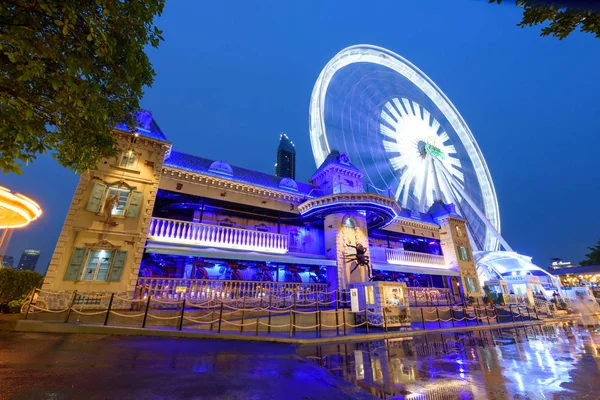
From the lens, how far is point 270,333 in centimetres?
1082

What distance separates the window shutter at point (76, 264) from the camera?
11023 mm

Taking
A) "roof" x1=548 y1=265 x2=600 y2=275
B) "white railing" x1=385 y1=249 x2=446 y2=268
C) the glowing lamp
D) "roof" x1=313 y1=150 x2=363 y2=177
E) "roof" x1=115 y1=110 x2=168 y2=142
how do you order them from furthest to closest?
"roof" x1=548 y1=265 x2=600 y2=275
"white railing" x1=385 y1=249 x2=446 y2=268
"roof" x1=313 y1=150 x2=363 y2=177
"roof" x1=115 y1=110 x2=168 y2=142
the glowing lamp

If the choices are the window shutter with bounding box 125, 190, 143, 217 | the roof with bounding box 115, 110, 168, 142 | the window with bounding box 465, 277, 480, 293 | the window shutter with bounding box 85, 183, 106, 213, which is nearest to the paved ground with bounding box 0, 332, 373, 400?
the window shutter with bounding box 85, 183, 106, 213

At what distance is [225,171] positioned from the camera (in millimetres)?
17031

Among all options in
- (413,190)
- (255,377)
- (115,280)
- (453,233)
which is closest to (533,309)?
(453,233)

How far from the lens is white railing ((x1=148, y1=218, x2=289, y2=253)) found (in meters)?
13.5

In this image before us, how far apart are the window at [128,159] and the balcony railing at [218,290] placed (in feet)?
18.7

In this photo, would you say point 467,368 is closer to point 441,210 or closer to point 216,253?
point 216,253

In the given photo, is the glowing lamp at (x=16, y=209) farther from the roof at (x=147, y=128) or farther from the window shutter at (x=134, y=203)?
the roof at (x=147, y=128)

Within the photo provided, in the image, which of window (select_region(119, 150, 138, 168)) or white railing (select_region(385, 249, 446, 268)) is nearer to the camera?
window (select_region(119, 150, 138, 168))

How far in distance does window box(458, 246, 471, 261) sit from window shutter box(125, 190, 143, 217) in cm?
2683

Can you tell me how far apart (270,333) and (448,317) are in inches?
518

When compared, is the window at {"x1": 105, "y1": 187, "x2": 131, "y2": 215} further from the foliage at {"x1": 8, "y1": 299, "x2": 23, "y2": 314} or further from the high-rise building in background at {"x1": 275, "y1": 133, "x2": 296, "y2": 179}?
the high-rise building in background at {"x1": 275, "y1": 133, "x2": 296, "y2": 179}

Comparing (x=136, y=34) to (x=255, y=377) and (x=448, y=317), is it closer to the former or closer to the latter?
(x=255, y=377)
